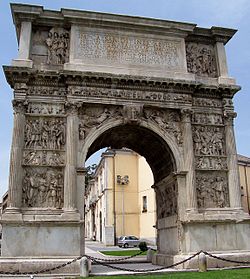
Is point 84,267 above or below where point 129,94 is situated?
below

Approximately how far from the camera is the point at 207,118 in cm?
1588

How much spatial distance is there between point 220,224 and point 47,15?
10.7 metres

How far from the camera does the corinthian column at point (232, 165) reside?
15.0 m

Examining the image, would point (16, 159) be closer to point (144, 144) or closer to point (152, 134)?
point (152, 134)

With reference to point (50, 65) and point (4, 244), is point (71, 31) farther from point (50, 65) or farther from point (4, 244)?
point (4, 244)

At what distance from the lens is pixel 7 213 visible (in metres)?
12.9

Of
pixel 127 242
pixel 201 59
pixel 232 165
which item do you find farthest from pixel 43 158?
pixel 127 242

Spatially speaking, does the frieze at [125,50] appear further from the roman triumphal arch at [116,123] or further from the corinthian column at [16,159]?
the corinthian column at [16,159]

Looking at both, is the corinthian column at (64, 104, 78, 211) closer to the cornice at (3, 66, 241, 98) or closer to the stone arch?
the stone arch

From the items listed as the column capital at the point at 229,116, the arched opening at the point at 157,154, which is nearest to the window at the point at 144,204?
the arched opening at the point at 157,154

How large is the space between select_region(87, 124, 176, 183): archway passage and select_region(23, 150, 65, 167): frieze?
1.90 m

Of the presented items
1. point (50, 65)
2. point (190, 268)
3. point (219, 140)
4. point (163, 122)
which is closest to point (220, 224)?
point (190, 268)

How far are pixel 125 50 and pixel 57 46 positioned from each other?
2.76m

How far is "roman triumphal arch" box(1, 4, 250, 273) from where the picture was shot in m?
13.4
